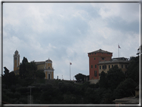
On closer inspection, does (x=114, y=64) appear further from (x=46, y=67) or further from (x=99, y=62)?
(x=46, y=67)

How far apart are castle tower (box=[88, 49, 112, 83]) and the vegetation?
2.23m

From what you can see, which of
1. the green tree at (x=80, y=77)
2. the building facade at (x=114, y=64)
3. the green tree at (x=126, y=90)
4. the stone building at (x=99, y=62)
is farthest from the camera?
the green tree at (x=80, y=77)

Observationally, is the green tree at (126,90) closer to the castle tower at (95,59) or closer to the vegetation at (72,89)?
the vegetation at (72,89)

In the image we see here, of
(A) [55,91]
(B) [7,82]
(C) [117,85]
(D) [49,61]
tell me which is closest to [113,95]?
(C) [117,85]

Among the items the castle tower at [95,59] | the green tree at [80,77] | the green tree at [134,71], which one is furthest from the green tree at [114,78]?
the green tree at [80,77]

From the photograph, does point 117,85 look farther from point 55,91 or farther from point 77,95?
point 55,91

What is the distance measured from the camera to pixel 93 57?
36.5 meters

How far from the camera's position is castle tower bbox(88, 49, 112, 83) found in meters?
35.9

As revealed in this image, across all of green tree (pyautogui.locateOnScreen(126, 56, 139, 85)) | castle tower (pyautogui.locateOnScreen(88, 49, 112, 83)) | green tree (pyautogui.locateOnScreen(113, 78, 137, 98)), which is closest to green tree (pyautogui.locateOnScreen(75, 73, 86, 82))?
castle tower (pyautogui.locateOnScreen(88, 49, 112, 83))

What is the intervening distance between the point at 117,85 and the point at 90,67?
7.98 metres

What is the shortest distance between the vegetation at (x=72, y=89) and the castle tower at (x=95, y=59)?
223 cm

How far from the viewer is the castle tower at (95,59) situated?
35.9 meters

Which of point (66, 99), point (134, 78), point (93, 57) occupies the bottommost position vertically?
point (66, 99)

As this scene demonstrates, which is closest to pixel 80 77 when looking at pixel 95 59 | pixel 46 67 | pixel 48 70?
pixel 95 59
